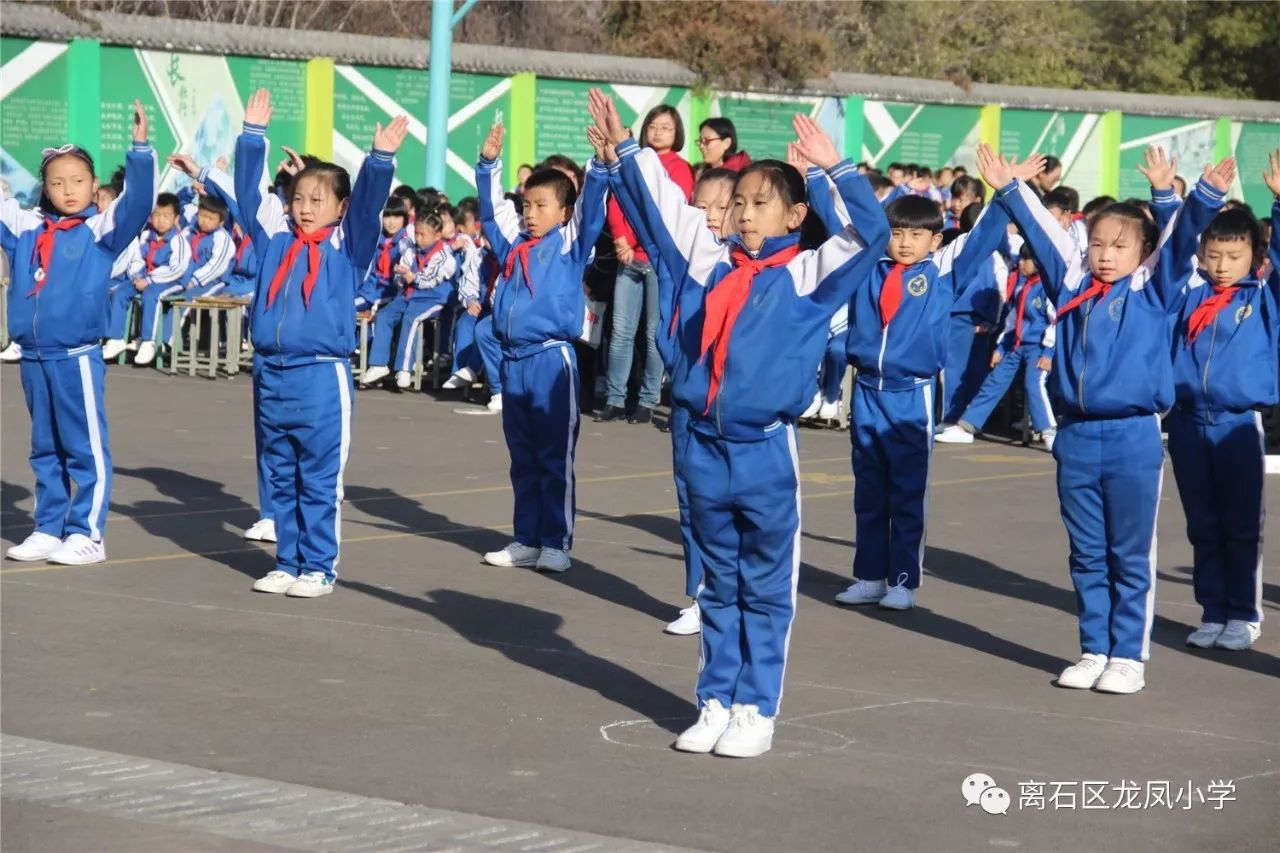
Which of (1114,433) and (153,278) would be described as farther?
(153,278)

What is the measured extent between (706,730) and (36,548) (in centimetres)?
421

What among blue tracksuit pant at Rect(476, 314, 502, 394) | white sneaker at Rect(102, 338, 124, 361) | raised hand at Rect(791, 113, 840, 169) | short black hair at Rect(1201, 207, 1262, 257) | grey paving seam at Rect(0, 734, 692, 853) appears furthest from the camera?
white sneaker at Rect(102, 338, 124, 361)

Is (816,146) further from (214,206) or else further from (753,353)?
(214,206)

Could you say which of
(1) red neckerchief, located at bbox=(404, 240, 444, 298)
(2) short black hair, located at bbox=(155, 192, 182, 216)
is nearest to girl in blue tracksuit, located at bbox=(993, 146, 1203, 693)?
(1) red neckerchief, located at bbox=(404, 240, 444, 298)

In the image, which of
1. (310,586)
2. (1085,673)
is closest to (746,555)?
(1085,673)

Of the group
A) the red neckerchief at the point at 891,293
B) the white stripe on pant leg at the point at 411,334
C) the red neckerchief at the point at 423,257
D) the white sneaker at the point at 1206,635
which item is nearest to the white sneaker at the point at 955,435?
the white stripe on pant leg at the point at 411,334

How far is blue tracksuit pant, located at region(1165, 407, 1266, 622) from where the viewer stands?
8.10 m

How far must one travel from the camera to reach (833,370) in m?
15.6

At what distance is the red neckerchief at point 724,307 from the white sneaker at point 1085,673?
1.92 metres

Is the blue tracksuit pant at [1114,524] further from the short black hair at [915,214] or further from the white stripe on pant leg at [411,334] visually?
the white stripe on pant leg at [411,334]

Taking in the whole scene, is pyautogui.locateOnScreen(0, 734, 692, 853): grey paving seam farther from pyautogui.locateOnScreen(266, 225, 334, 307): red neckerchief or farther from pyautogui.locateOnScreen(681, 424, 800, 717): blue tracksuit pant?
pyautogui.locateOnScreen(266, 225, 334, 307): red neckerchief

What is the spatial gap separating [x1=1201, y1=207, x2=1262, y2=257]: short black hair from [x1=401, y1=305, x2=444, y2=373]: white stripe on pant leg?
10232 mm

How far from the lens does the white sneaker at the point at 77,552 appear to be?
9.23 metres

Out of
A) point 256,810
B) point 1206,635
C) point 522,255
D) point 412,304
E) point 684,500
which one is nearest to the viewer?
point 256,810
